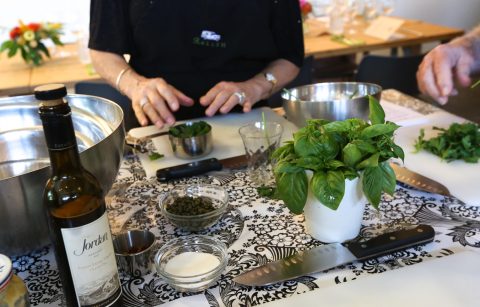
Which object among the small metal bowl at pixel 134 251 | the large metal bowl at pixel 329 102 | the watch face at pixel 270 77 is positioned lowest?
the small metal bowl at pixel 134 251

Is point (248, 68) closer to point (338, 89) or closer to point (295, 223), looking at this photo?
point (338, 89)

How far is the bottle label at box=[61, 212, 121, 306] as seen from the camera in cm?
57

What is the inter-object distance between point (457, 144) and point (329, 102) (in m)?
0.30

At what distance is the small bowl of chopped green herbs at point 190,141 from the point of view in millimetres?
1126

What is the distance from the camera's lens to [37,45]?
2.67m

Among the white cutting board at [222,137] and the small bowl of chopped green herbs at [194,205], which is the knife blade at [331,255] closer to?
the small bowl of chopped green herbs at [194,205]

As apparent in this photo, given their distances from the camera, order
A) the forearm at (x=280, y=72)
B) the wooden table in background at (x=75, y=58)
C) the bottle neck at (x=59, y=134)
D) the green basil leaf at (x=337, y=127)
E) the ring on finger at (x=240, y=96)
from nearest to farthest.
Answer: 1. the bottle neck at (x=59, y=134)
2. the green basil leaf at (x=337, y=127)
3. the ring on finger at (x=240, y=96)
4. the forearm at (x=280, y=72)
5. the wooden table in background at (x=75, y=58)

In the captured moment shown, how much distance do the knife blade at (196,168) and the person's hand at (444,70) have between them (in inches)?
17.9

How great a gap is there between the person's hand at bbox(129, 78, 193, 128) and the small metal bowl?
0.46 meters

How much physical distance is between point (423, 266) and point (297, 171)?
0.23 meters

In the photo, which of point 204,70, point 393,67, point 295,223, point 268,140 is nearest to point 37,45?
point 204,70

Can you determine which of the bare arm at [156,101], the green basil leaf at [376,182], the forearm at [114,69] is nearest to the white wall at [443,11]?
the forearm at [114,69]

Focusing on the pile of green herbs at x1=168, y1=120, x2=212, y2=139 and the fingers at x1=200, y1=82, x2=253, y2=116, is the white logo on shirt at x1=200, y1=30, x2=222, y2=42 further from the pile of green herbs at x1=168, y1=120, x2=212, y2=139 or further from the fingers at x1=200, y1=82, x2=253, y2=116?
the pile of green herbs at x1=168, y1=120, x2=212, y2=139

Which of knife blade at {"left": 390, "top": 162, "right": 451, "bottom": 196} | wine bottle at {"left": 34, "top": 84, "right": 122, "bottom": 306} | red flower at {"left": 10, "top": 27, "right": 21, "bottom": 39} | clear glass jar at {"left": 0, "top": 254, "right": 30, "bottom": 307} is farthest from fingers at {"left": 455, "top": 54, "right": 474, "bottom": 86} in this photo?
→ red flower at {"left": 10, "top": 27, "right": 21, "bottom": 39}
